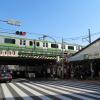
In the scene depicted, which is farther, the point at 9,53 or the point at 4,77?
the point at 9,53

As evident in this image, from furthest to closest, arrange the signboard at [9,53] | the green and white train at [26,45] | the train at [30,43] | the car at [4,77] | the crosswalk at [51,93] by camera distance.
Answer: the train at [30,43] < the green and white train at [26,45] < the signboard at [9,53] < the car at [4,77] < the crosswalk at [51,93]

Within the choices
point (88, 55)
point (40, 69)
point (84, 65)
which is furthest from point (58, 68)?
point (40, 69)

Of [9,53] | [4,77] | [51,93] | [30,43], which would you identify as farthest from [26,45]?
[51,93]

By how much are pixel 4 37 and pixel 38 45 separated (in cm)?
832

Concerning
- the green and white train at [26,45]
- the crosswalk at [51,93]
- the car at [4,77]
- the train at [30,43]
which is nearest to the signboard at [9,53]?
the green and white train at [26,45]

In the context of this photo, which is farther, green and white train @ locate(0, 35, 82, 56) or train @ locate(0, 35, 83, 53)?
train @ locate(0, 35, 83, 53)

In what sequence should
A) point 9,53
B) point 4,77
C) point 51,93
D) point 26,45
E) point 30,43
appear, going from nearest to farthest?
1. point 51,93
2. point 4,77
3. point 9,53
4. point 26,45
5. point 30,43

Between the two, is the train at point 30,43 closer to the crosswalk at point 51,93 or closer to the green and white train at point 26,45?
the green and white train at point 26,45

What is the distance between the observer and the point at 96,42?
109 feet

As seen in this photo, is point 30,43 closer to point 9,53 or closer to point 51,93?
point 9,53

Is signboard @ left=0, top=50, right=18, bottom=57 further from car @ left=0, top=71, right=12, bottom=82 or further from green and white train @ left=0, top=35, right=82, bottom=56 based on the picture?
car @ left=0, top=71, right=12, bottom=82

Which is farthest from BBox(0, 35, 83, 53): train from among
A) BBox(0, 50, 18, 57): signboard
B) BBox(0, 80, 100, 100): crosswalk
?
BBox(0, 80, 100, 100): crosswalk

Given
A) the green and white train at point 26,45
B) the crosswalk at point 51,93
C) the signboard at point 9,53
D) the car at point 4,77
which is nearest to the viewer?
the crosswalk at point 51,93

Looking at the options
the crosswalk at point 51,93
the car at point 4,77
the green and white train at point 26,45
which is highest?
the green and white train at point 26,45
